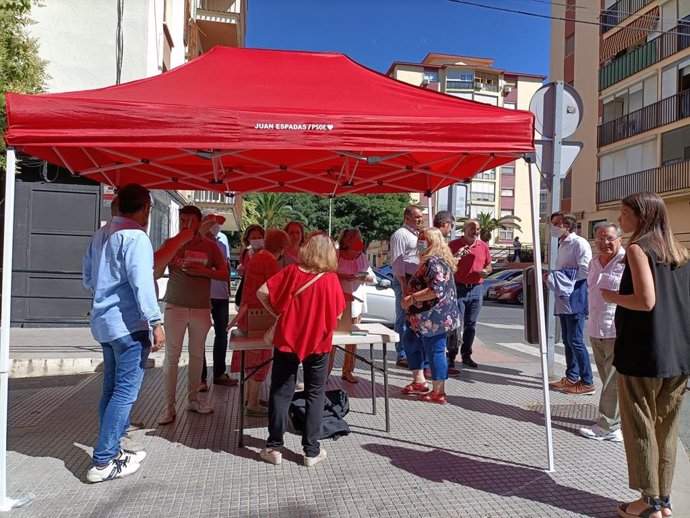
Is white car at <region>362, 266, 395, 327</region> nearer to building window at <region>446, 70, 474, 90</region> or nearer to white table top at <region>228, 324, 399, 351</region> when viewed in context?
white table top at <region>228, 324, 399, 351</region>

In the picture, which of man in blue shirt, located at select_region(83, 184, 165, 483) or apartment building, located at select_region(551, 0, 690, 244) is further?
apartment building, located at select_region(551, 0, 690, 244)

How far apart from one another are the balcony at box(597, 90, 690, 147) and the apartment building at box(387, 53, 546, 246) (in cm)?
3092

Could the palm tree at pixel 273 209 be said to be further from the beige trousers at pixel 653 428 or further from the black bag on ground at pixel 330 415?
the beige trousers at pixel 653 428

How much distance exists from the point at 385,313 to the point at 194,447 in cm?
678

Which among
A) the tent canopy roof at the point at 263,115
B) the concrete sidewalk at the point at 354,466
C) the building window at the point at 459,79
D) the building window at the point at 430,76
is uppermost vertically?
the building window at the point at 430,76

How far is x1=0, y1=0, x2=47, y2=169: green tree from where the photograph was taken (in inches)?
283

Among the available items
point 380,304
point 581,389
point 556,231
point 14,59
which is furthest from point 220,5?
point 581,389

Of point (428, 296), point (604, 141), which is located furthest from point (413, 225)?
point (604, 141)

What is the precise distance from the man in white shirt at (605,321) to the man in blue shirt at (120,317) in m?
3.47

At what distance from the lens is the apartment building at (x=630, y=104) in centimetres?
2544

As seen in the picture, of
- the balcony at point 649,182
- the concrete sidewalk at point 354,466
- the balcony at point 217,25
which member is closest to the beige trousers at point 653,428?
the concrete sidewalk at point 354,466

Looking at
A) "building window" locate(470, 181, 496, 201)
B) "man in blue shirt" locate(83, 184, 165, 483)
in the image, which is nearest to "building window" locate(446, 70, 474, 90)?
"building window" locate(470, 181, 496, 201)

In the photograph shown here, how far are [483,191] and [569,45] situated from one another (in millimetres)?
28406

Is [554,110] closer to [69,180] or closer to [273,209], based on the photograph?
[69,180]
